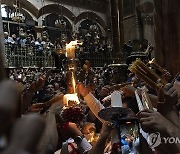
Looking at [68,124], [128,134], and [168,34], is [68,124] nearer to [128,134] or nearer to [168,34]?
[128,134]

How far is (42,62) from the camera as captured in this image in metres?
18.2

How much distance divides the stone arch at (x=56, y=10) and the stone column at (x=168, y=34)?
18707 millimetres

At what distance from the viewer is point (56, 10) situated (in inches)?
853

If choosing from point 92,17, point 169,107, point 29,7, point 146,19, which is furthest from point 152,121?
point 92,17

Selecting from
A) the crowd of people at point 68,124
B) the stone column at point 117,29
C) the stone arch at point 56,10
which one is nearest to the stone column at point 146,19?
the stone arch at point 56,10

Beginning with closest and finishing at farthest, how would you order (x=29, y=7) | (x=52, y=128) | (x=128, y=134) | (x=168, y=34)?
1. (x=52, y=128)
2. (x=128, y=134)
3. (x=168, y=34)
4. (x=29, y=7)

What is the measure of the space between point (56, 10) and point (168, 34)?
64.2ft

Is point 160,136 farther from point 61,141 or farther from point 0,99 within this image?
point 61,141

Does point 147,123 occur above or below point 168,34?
below

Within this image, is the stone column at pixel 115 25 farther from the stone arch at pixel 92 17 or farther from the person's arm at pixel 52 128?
the stone arch at pixel 92 17

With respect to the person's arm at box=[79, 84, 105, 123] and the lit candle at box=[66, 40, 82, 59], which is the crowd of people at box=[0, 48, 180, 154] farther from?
the lit candle at box=[66, 40, 82, 59]

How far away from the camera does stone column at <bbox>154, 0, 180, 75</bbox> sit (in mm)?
2625

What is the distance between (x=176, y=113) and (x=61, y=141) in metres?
1.27

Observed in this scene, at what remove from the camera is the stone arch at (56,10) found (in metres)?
21.0
